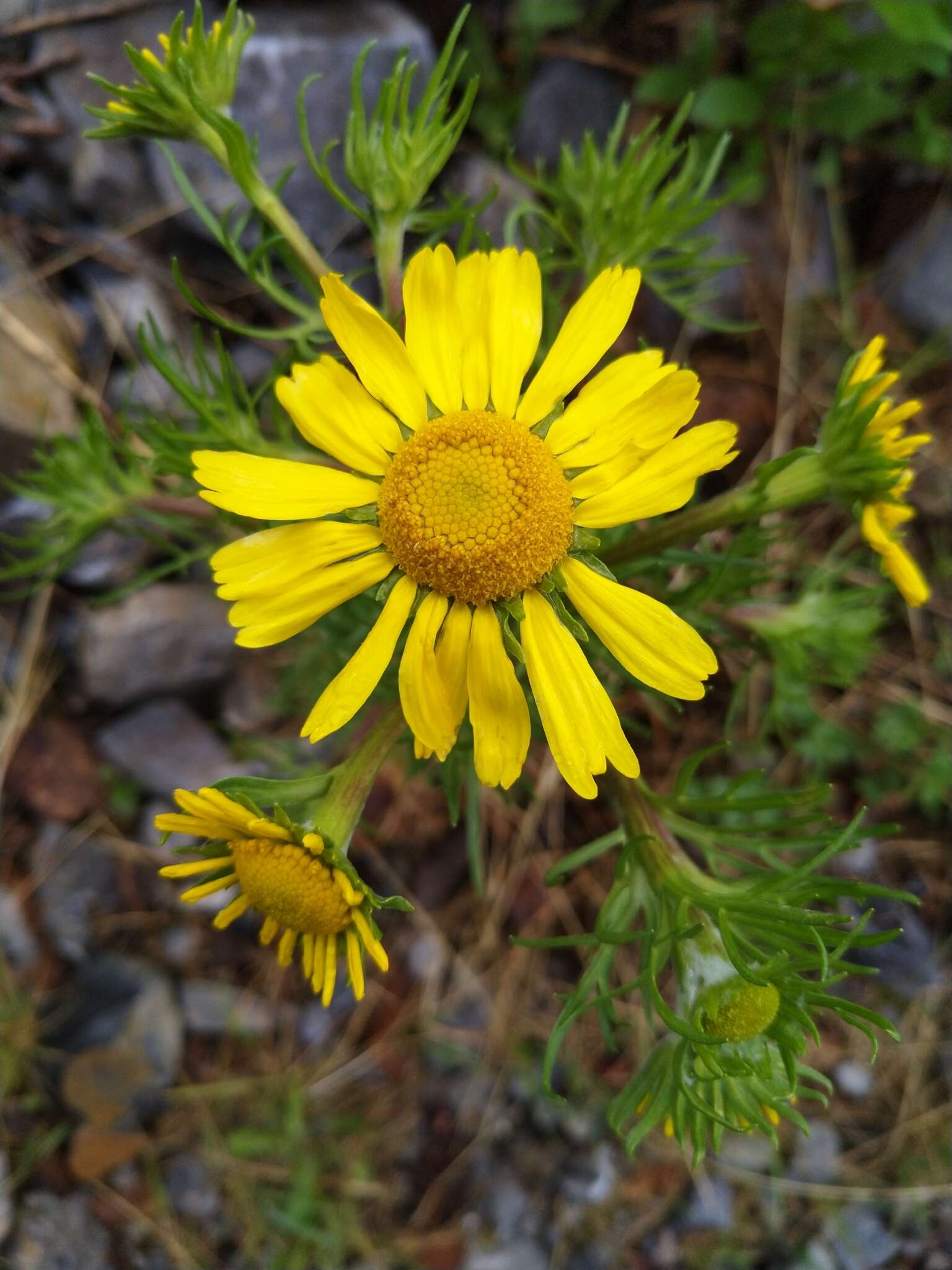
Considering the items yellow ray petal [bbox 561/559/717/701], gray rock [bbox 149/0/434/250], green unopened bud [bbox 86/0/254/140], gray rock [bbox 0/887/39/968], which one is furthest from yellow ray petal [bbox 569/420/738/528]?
gray rock [bbox 0/887/39/968]

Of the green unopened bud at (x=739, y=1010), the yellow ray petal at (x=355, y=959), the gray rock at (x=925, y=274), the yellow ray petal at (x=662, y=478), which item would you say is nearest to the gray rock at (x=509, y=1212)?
the green unopened bud at (x=739, y=1010)

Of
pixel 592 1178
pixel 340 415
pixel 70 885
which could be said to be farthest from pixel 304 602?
pixel 592 1178

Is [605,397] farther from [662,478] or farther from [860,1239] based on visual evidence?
[860,1239]

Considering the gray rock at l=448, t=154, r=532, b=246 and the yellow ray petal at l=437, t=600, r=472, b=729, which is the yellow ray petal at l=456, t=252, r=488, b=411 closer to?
the yellow ray petal at l=437, t=600, r=472, b=729

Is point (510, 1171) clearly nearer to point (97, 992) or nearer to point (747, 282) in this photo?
point (97, 992)

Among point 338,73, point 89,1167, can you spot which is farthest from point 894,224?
point 89,1167
